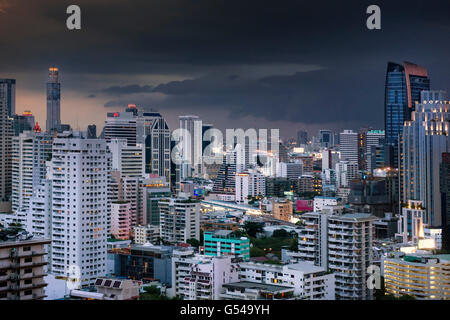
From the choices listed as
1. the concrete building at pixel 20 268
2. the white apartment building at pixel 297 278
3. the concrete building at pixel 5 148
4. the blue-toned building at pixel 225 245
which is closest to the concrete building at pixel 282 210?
the blue-toned building at pixel 225 245

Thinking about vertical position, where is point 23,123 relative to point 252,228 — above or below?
above

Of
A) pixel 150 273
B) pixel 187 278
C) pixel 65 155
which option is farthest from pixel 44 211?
pixel 187 278

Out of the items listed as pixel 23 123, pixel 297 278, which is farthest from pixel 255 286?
pixel 23 123

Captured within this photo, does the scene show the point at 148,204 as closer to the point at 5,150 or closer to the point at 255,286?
the point at 5,150

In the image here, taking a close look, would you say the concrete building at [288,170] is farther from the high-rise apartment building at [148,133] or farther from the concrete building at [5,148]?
the concrete building at [5,148]

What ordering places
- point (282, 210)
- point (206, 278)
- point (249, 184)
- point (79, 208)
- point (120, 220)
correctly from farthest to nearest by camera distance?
1. point (249, 184)
2. point (282, 210)
3. point (120, 220)
4. point (79, 208)
5. point (206, 278)

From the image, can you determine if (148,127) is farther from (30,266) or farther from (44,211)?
(30,266)

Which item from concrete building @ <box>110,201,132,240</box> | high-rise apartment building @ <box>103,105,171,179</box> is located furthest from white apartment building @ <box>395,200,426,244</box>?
high-rise apartment building @ <box>103,105,171,179</box>
